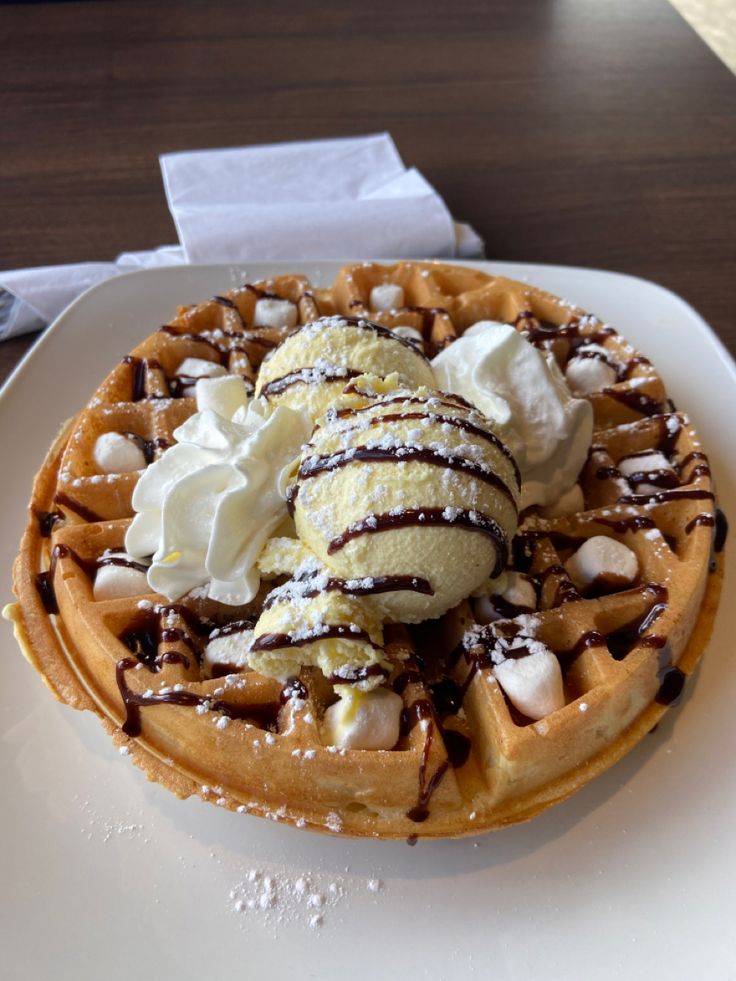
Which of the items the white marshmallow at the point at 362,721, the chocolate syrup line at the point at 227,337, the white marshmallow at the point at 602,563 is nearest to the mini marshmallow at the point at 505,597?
the white marshmallow at the point at 602,563

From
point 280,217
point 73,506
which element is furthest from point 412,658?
point 280,217

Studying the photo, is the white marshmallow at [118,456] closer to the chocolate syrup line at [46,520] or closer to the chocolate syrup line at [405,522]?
the chocolate syrup line at [46,520]

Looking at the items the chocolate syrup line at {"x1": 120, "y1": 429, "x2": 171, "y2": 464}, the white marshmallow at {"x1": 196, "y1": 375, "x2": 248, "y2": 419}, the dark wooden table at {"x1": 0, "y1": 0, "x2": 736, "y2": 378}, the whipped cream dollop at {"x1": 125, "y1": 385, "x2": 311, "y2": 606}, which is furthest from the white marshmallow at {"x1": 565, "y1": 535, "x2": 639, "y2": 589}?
the dark wooden table at {"x1": 0, "y1": 0, "x2": 736, "y2": 378}

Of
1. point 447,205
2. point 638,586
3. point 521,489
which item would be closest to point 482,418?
point 521,489

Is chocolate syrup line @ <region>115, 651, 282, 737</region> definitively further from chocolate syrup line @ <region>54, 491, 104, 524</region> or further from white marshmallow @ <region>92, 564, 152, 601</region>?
chocolate syrup line @ <region>54, 491, 104, 524</region>

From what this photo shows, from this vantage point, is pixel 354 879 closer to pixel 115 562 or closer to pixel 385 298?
pixel 115 562

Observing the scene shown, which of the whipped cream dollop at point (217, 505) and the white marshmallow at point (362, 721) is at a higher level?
the whipped cream dollop at point (217, 505)
